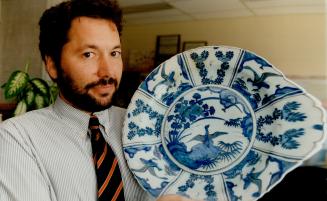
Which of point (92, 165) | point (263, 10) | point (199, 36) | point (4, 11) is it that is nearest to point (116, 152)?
point (92, 165)

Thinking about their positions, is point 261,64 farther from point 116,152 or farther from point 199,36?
point 199,36

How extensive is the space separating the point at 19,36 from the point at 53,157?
2.71m

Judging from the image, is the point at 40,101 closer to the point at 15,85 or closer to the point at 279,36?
the point at 15,85

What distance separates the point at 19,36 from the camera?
3170 millimetres

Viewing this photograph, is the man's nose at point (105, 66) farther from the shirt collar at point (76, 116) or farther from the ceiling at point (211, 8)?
the ceiling at point (211, 8)

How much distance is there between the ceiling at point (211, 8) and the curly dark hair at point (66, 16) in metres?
3.52

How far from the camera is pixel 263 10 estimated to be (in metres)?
4.54

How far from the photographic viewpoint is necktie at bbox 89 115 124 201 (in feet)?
2.67

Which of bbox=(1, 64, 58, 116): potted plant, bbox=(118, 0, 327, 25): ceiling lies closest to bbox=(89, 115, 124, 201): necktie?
bbox=(1, 64, 58, 116): potted plant

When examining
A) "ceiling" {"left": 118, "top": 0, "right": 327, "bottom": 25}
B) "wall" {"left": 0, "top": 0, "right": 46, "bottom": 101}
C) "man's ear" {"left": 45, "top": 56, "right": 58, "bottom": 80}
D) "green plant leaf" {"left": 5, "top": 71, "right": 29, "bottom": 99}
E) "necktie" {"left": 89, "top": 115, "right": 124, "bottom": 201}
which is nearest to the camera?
"necktie" {"left": 89, "top": 115, "right": 124, "bottom": 201}

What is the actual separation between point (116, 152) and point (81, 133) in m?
0.11

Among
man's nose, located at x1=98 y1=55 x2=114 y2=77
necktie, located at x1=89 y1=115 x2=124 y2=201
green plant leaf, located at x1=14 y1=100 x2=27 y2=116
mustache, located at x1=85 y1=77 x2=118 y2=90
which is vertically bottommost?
green plant leaf, located at x1=14 y1=100 x2=27 y2=116

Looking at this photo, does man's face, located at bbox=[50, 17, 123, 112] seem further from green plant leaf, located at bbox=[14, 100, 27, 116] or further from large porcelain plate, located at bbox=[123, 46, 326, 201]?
green plant leaf, located at bbox=[14, 100, 27, 116]

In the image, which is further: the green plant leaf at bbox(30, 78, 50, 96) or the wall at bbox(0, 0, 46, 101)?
the wall at bbox(0, 0, 46, 101)
